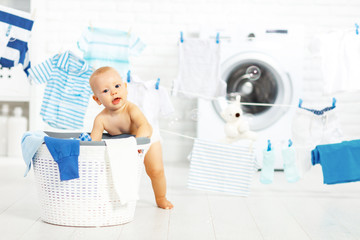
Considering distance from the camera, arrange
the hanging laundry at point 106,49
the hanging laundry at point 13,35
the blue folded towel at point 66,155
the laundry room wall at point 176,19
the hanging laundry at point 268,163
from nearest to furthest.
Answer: the blue folded towel at point 66,155 → the hanging laundry at point 268,163 → the hanging laundry at point 13,35 → the hanging laundry at point 106,49 → the laundry room wall at point 176,19

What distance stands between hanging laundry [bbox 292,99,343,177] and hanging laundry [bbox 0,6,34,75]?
1480mm

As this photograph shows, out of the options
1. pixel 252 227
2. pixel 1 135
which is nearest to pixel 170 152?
pixel 1 135

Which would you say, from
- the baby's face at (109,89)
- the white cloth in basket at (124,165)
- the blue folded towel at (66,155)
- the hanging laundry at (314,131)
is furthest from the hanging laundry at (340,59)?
the blue folded towel at (66,155)

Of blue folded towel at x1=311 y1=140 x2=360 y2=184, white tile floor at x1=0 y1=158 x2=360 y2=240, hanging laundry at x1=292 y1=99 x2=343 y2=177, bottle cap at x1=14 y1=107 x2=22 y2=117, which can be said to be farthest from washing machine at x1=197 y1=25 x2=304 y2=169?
bottle cap at x1=14 y1=107 x2=22 y2=117

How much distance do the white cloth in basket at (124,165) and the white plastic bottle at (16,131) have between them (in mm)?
2076

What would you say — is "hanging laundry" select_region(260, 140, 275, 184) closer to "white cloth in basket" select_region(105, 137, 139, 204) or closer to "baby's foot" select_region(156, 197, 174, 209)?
"baby's foot" select_region(156, 197, 174, 209)

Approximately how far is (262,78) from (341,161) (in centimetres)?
134

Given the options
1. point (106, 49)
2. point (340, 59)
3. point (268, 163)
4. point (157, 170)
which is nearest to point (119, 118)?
point (157, 170)

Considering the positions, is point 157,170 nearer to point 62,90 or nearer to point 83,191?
point 83,191

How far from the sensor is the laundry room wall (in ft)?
13.0

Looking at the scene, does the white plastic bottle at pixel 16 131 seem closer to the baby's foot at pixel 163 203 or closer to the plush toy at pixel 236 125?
the plush toy at pixel 236 125

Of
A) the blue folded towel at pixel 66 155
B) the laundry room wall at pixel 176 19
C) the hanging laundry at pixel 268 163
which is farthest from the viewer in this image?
the laundry room wall at pixel 176 19

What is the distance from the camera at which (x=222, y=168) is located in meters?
2.61

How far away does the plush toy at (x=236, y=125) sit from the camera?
2939mm
